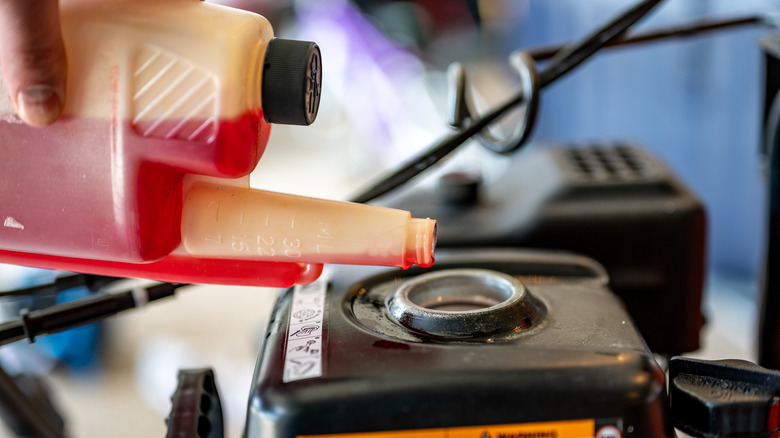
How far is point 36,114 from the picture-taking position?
0.36 metres

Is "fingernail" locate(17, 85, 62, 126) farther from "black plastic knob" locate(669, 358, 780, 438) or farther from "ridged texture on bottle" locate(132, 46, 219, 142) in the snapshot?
"black plastic knob" locate(669, 358, 780, 438)

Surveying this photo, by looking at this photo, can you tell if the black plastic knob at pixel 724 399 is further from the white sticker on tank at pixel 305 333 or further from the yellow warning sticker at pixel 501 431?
the white sticker on tank at pixel 305 333

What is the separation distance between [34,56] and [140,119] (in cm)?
6

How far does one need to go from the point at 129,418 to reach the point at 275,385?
40.0 inches

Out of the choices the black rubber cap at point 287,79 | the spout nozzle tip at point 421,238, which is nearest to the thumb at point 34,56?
the black rubber cap at point 287,79

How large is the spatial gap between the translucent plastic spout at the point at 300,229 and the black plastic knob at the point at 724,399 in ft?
0.57

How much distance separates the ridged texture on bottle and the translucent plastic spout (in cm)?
7

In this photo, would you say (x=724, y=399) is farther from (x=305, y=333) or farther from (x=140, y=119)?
(x=140, y=119)

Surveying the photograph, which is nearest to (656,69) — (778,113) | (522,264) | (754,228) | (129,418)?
(754,228)

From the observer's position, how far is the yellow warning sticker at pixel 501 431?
0.39m

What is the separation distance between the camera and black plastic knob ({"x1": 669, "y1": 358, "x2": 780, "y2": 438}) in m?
0.39

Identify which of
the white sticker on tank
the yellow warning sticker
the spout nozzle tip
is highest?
the spout nozzle tip

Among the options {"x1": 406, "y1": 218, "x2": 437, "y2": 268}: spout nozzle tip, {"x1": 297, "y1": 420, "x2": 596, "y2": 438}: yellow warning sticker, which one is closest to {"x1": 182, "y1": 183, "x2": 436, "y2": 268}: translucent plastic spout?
{"x1": 406, "y1": 218, "x2": 437, "y2": 268}: spout nozzle tip

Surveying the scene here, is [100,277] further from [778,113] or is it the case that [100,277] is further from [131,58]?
[778,113]
